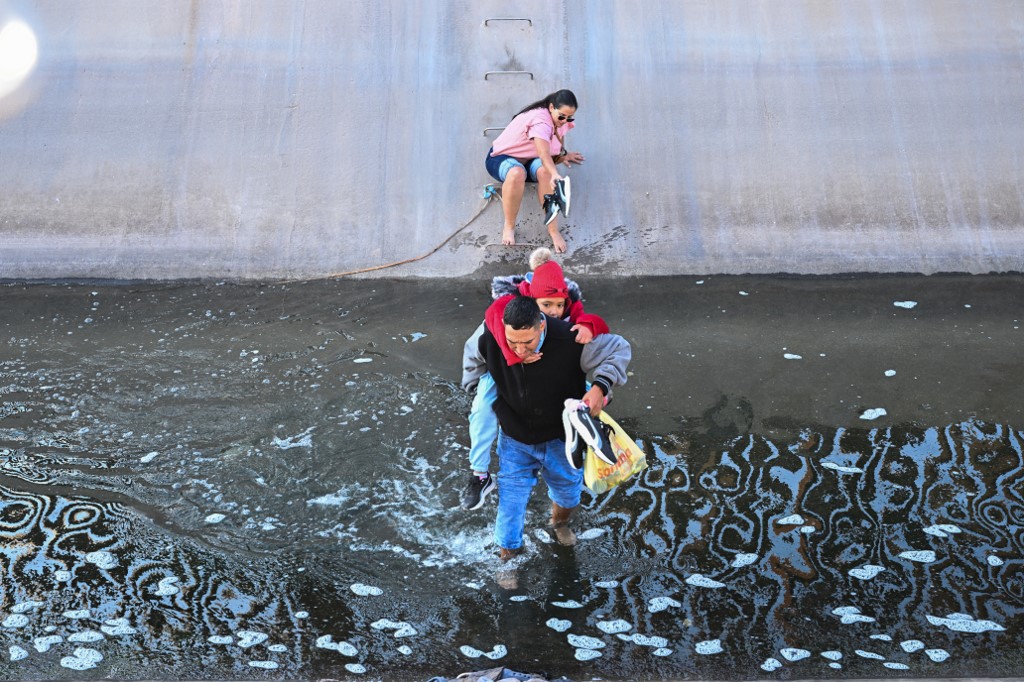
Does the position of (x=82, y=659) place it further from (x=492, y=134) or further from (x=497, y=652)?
(x=492, y=134)

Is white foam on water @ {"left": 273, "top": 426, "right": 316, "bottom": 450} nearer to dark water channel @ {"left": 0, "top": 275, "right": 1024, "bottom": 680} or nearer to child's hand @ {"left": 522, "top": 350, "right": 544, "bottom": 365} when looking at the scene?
dark water channel @ {"left": 0, "top": 275, "right": 1024, "bottom": 680}

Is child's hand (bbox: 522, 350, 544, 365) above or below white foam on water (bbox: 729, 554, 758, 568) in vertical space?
above

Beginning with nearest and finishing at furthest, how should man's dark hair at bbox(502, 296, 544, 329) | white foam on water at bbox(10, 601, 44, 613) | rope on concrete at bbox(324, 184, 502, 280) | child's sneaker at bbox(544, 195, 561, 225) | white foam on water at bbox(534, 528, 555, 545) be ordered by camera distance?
man's dark hair at bbox(502, 296, 544, 329)
white foam on water at bbox(10, 601, 44, 613)
white foam on water at bbox(534, 528, 555, 545)
child's sneaker at bbox(544, 195, 561, 225)
rope on concrete at bbox(324, 184, 502, 280)

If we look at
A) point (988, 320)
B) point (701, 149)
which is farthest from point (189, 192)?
point (988, 320)

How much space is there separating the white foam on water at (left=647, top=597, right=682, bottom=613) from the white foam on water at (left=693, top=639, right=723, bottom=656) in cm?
25

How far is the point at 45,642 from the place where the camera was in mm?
4137

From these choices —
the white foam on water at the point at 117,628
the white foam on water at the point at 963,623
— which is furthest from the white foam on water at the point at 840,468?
the white foam on water at the point at 117,628

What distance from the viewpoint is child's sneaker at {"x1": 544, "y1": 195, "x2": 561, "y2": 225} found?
7539 millimetres

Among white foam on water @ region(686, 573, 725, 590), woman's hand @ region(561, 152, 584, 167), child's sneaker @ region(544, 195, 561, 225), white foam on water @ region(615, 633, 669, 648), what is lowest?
white foam on water @ region(615, 633, 669, 648)

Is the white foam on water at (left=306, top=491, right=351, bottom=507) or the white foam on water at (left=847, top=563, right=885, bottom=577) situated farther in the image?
the white foam on water at (left=306, top=491, right=351, bottom=507)

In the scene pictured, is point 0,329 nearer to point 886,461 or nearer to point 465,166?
point 465,166

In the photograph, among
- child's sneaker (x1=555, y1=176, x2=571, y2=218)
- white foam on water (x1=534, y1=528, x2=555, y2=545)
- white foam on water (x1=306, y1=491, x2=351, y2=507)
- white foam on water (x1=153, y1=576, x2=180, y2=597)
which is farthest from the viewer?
child's sneaker (x1=555, y1=176, x2=571, y2=218)

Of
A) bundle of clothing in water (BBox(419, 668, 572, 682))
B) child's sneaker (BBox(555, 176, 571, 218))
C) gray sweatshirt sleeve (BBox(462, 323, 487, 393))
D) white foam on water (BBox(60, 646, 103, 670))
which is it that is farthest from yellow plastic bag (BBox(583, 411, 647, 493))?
child's sneaker (BBox(555, 176, 571, 218))

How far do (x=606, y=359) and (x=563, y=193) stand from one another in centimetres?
353
